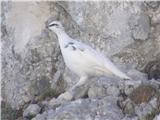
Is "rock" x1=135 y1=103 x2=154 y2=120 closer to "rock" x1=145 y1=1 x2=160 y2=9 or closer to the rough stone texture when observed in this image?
the rough stone texture

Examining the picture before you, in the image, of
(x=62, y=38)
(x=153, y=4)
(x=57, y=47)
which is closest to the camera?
(x=62, y=38)

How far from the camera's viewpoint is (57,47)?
15047 mm

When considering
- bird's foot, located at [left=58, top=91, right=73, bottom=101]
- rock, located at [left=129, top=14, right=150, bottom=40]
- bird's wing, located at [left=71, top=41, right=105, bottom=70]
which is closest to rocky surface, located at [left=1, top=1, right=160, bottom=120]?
rock, located at [left=129, top=14, right=150, bottom=40]

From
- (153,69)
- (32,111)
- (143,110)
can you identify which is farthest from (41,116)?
(153,69)

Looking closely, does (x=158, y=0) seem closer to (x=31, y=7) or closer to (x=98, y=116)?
(x=31, y=7)

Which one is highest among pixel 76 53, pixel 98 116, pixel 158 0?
pixel 158 0

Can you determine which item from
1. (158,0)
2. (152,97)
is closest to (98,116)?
(152,97)

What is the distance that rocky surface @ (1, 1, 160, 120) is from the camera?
13.7 metres

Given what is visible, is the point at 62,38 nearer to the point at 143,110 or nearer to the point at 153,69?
the point at 153,69

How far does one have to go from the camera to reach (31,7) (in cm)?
1534

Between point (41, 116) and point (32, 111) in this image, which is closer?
point (41, 116)

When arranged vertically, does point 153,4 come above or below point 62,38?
above

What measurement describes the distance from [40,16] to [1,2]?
1.05 metres

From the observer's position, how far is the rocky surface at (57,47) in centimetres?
1373
